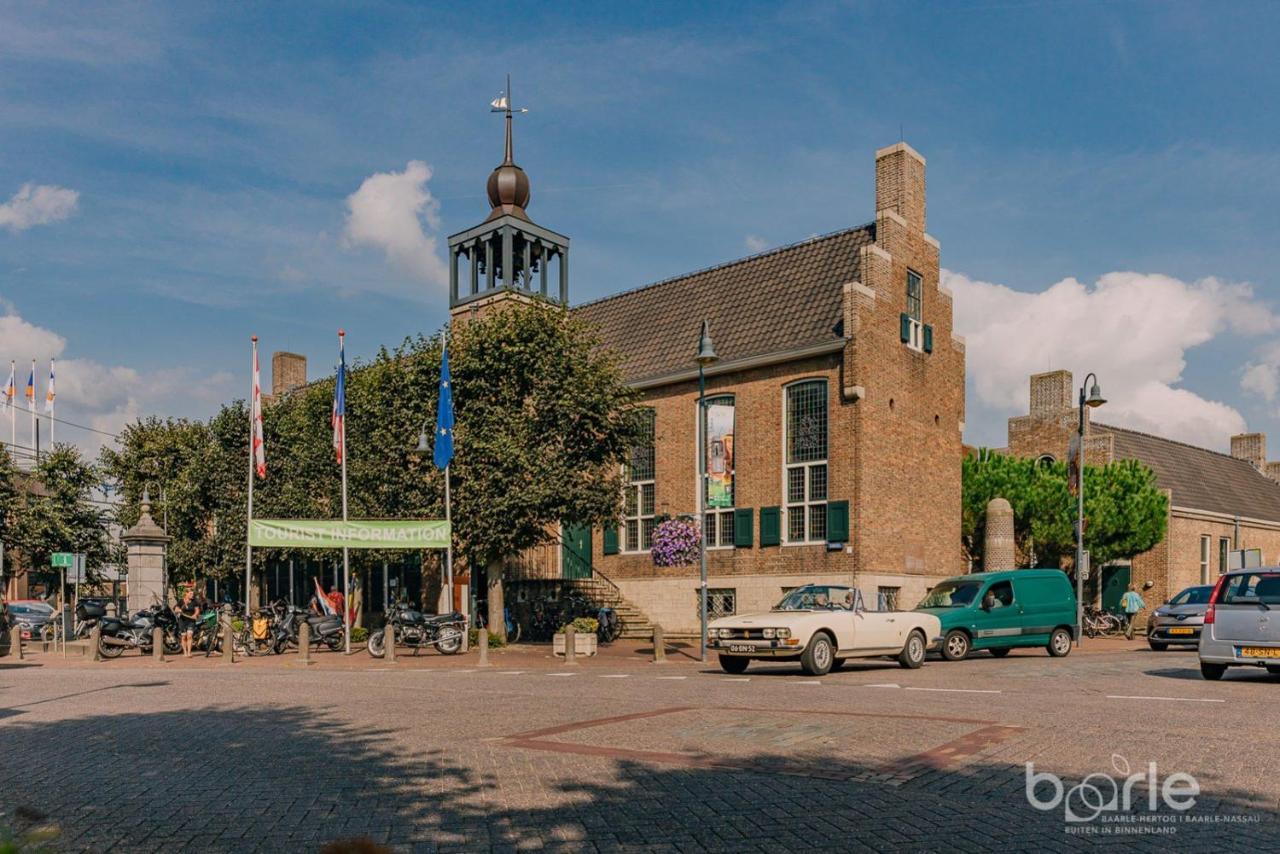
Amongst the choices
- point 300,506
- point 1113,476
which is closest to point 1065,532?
point 1113,476

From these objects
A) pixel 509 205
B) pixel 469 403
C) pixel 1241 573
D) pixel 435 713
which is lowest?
pixel 435 713

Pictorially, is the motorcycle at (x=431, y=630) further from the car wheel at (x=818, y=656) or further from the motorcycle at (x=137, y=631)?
the car wheel at (x=818, y=656)

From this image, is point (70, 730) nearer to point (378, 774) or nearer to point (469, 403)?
point (378, 774)

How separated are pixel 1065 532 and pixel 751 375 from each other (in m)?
14.2

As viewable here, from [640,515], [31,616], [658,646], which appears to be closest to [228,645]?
[658,646]

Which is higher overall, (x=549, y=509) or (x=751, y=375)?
(x=751, y=375)

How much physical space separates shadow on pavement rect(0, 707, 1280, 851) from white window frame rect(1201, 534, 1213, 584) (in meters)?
41.1

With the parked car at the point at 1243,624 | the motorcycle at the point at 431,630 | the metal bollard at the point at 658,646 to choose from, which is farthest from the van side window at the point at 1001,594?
the motorcycle at the point at 431,630

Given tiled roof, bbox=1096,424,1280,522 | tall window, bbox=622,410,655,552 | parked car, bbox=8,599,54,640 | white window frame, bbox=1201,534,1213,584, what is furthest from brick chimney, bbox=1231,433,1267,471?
parked car, bbox=8,599,54,640

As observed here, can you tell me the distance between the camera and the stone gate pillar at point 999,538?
3559cm

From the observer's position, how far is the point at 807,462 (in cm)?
3145

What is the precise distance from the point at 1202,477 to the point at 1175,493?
19.1 ft

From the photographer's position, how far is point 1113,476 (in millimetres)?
39688

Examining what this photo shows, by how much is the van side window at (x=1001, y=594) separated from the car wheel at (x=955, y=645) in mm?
940
